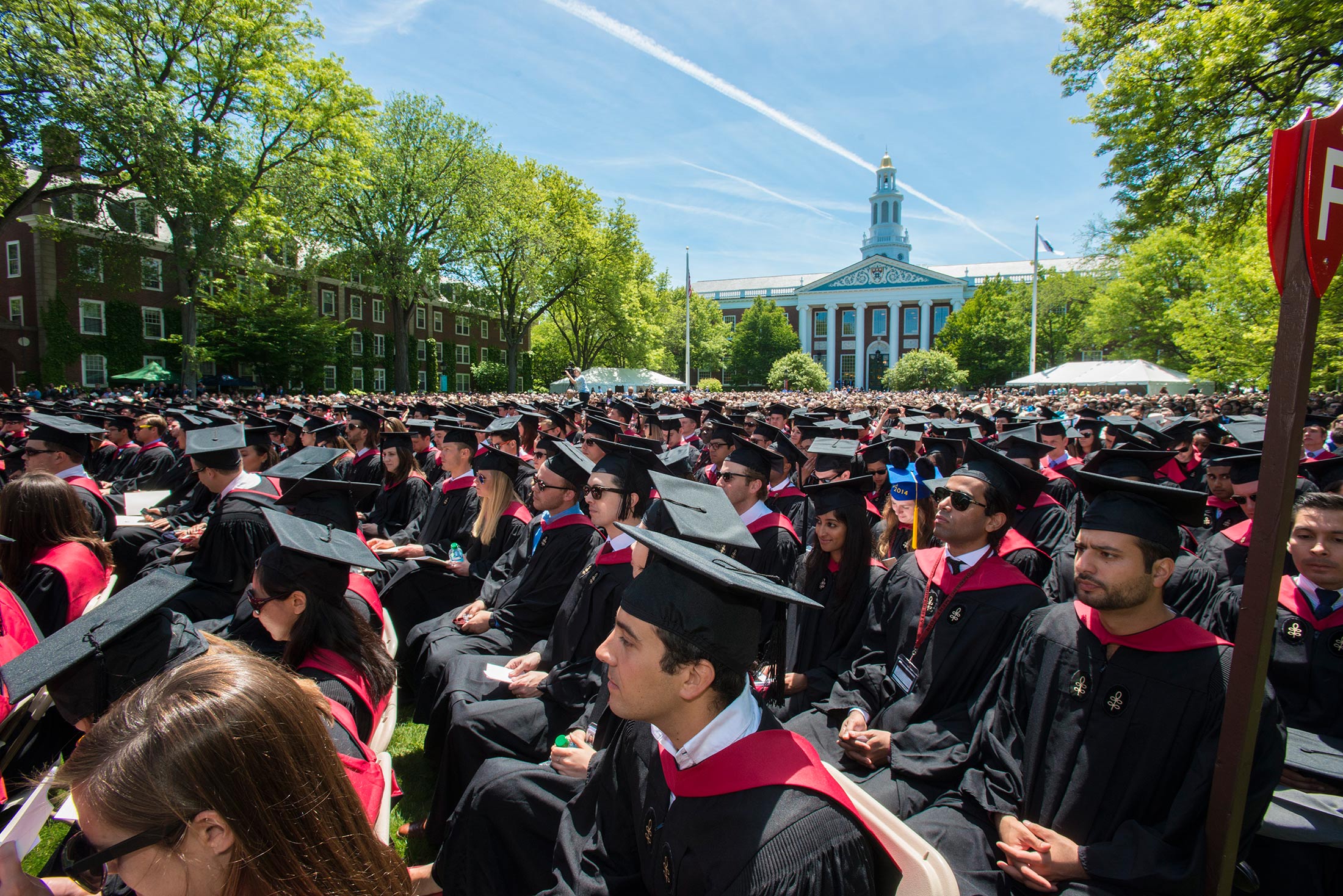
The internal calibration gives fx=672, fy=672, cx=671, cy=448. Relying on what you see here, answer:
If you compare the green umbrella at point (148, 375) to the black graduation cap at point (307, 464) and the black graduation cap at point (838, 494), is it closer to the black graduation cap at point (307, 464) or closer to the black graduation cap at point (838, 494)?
the black graduation cap at point (307, 464)

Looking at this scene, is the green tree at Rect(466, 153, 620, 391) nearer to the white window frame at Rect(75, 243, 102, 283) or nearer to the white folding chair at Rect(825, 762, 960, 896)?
the white window frame at Rect(75, 243, 102, 283)

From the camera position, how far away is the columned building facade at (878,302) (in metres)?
82.2

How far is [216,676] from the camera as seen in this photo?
145 centimetres

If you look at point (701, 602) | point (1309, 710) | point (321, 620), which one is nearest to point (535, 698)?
point (321, 620)

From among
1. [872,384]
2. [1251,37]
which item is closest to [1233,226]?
[1251,37]

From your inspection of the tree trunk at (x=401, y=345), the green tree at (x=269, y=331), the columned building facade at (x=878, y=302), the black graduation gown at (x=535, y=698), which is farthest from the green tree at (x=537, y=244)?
the columned building facade at (x=878, y=302)

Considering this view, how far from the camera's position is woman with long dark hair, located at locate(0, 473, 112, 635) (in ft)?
11.8

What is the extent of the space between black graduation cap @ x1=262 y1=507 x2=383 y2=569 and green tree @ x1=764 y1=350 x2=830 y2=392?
49539 mm

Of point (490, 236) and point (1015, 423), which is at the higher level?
point (490, 236)

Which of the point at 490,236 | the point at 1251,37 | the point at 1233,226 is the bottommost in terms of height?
the point at 1233,226

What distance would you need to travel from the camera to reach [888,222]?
90562mm

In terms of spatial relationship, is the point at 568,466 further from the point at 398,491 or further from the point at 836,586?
the point at 398,491

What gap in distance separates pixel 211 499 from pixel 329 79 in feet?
83.6

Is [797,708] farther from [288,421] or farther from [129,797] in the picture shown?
[288,421]
